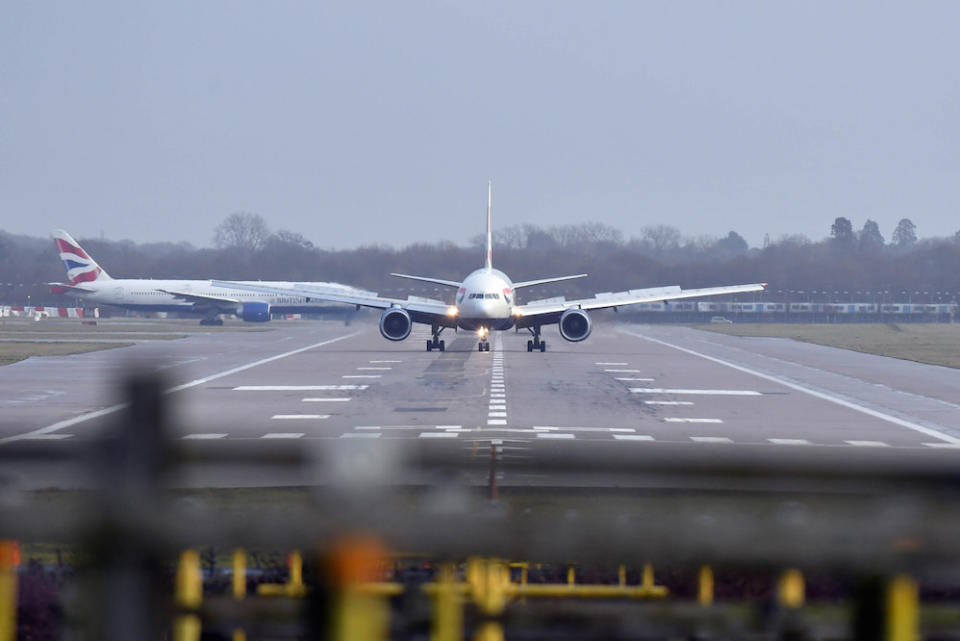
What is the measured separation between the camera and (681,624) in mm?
2676

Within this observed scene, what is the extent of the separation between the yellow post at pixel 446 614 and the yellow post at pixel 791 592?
2.34 feet

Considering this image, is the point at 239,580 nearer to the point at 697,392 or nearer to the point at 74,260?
the point at 697,392

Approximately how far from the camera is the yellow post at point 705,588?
261cm

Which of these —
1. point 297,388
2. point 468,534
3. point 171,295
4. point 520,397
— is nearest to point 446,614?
point 468,534

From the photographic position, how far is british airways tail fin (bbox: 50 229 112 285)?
271 feet

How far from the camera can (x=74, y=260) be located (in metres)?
82.9

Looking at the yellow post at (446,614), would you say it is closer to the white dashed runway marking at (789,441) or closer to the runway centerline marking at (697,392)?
the white dashed runway marking at (789,441)

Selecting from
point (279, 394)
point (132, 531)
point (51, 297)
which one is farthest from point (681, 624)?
point (51, 297)

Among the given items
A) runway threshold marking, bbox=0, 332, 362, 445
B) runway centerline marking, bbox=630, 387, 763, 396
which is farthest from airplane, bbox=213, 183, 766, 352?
runway centerline marking, bbox=630, 387, 763, 396

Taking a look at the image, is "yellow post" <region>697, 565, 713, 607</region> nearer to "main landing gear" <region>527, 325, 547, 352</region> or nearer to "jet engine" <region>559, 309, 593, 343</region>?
"jet engine" <region>559, 309, 593, 343</region>

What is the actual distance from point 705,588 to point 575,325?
39.1 meters

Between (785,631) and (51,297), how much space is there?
379 ft

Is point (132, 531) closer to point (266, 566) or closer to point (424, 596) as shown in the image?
point (424, 596)

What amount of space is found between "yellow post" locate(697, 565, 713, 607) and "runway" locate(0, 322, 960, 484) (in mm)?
1223
